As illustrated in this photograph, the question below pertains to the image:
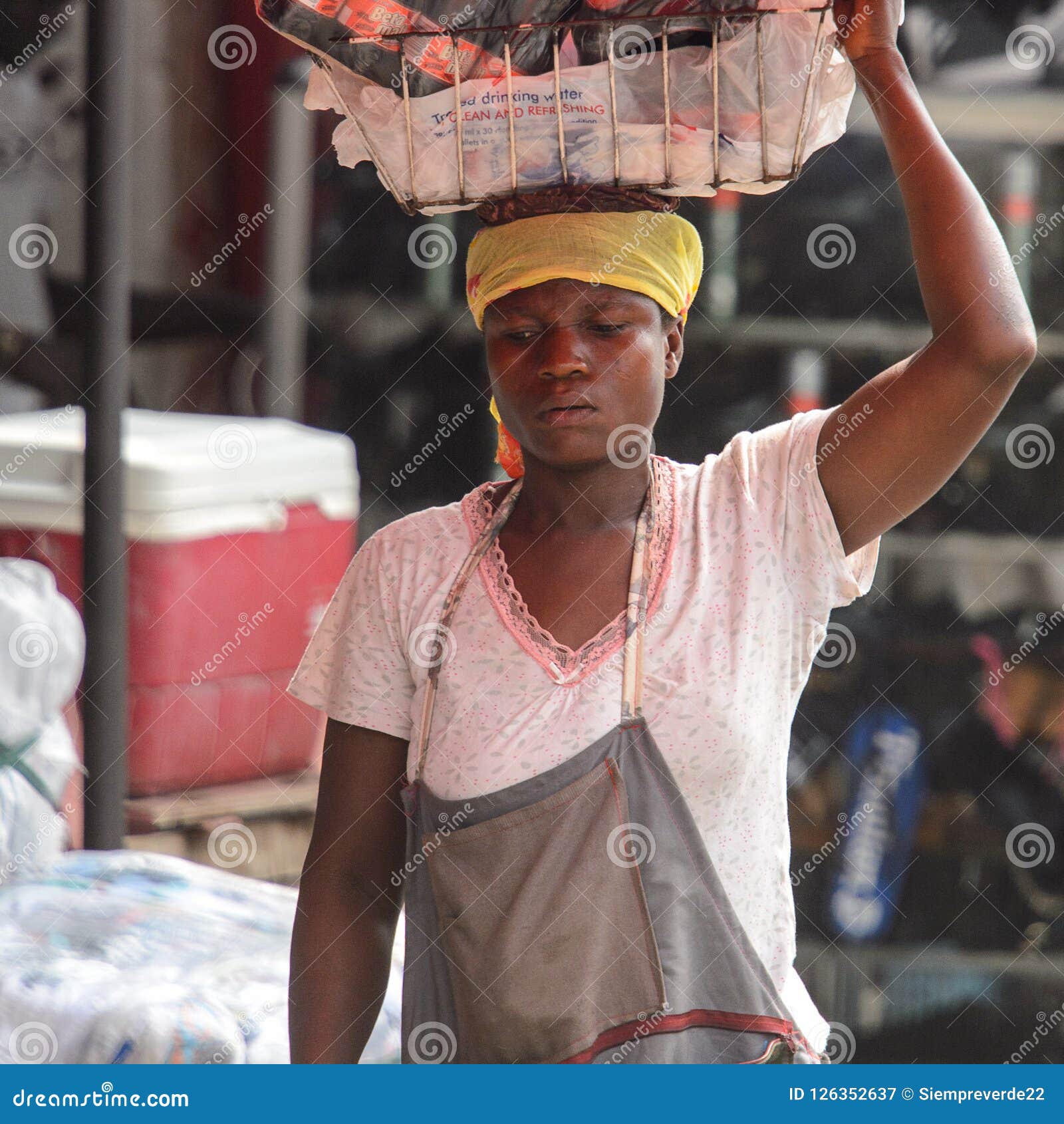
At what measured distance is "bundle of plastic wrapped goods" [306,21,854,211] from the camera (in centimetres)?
106

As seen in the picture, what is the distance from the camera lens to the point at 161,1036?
1470 mm

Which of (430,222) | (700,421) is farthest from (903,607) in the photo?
(430,222)

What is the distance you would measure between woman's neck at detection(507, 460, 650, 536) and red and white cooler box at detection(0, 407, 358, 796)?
3.22ft

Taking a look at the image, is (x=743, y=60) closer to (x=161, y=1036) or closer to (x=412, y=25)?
(x=412, y=25)

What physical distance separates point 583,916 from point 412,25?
28.1 inches
